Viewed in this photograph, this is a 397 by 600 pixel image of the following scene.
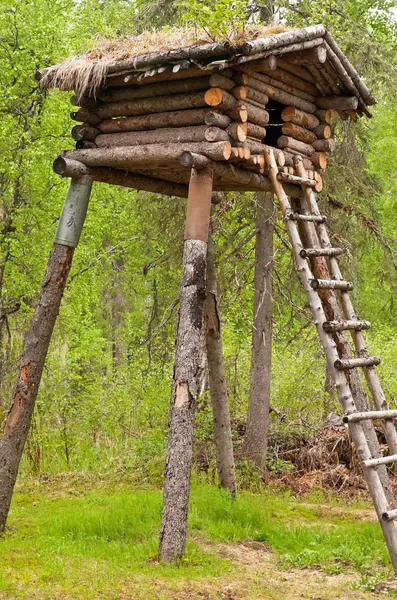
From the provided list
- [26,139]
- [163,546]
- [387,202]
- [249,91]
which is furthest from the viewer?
[387,202]

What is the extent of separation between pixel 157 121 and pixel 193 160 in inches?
38.0

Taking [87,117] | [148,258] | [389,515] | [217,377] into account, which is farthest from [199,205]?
[148,258]

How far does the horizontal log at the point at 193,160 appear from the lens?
789 centimetres

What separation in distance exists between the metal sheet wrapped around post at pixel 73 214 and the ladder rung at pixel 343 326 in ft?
9.50

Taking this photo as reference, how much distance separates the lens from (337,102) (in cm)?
957

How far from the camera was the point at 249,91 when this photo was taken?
8422 millimetres

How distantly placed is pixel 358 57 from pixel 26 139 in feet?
23.3

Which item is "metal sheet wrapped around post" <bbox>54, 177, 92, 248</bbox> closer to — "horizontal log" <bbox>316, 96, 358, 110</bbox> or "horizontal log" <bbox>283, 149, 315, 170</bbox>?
"horizontal log" <bbox>283, 149, 315, 170</bbox>

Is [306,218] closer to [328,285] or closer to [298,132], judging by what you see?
[328,285]

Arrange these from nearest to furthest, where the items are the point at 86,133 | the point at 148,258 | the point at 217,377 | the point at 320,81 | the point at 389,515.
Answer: the point at 389,515 < the point at 86,133 < the point at 320,81 < the point at 217,377 < the point at 148,258

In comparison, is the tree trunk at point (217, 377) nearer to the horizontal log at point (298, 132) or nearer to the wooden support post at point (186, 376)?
the horizontal log at point (298, 132)

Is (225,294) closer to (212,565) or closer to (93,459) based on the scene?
(93,459)

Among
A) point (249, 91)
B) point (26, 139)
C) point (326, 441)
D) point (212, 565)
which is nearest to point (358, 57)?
point (249, 91)

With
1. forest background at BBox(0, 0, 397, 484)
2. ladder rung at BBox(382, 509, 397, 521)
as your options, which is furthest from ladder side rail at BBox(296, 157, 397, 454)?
forest background at BBox(0, 0, 397, 484)
